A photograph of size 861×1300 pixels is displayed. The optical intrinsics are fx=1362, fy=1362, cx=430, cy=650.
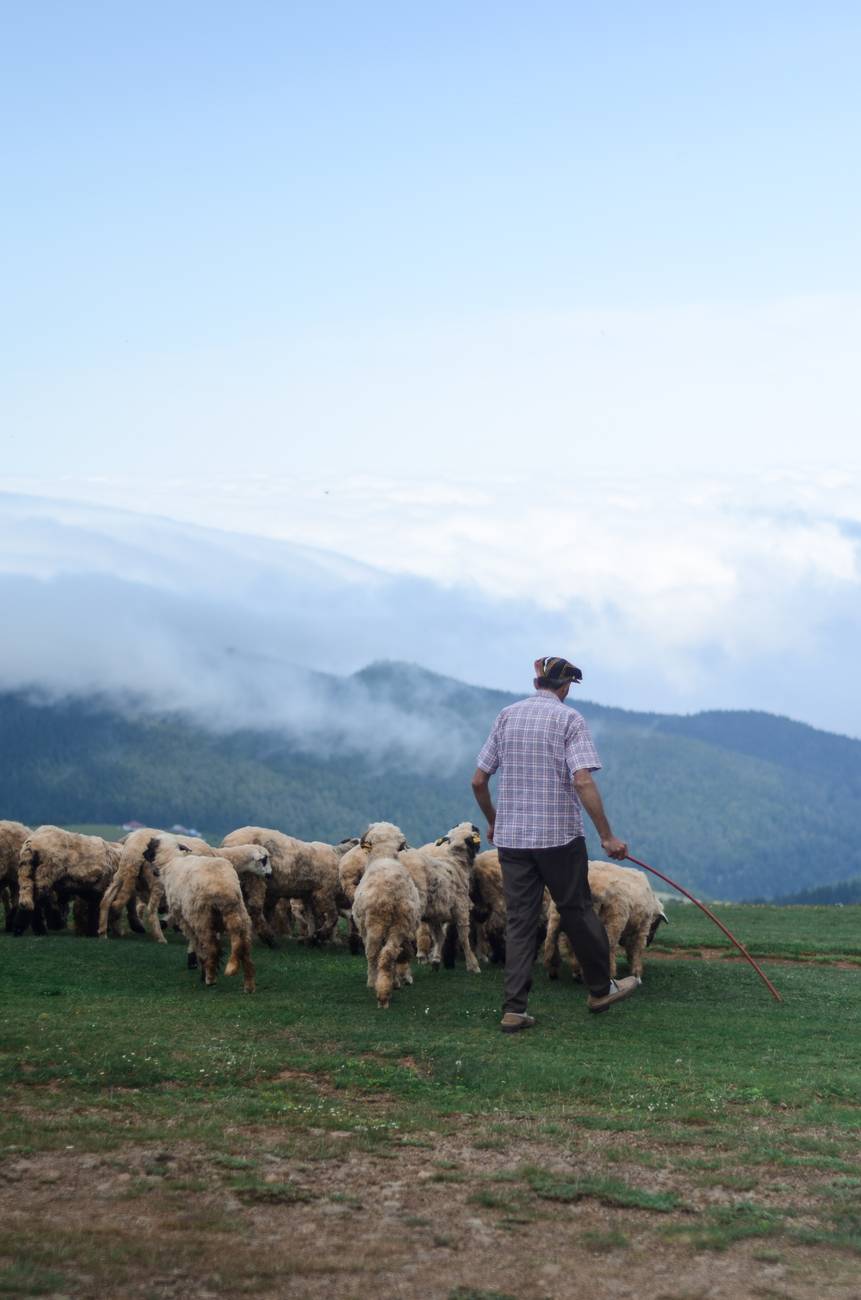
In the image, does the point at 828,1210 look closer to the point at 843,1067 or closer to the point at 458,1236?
the point at 458,1236

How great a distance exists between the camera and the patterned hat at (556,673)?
13.1 meters

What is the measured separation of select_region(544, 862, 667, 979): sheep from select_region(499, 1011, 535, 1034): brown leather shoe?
9.50ft

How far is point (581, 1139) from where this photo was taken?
8.89 m

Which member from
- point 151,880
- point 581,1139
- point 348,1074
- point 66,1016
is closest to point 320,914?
point 151,880

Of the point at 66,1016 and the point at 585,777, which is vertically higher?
the point at 585,777

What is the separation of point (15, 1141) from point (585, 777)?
5.99m

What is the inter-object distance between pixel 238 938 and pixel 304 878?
15.7ft

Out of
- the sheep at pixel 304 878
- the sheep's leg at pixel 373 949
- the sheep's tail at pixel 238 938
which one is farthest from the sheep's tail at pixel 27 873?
the sheep's leg at pixel 373 949

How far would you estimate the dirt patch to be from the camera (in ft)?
21.0

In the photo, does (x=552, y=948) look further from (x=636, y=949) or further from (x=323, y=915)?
(x=323, y=915)

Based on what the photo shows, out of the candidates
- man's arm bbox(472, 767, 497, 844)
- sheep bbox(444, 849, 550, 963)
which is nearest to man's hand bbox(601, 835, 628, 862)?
man's arm bbox(472, 767, 497, 844)

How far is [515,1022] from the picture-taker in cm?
1239

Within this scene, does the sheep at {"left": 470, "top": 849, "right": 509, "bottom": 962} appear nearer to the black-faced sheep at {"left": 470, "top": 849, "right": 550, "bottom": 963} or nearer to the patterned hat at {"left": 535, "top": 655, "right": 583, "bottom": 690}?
the black-faced sheep at {"left": 470, "top": 849, "right": 550, "bottom": 963}

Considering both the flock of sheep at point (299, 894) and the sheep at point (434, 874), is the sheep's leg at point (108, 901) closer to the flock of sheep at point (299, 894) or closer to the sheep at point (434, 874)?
the flock of sheep at point (299, 894)
